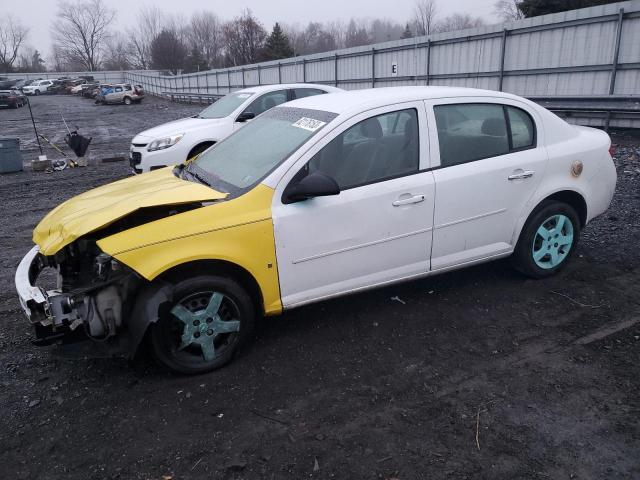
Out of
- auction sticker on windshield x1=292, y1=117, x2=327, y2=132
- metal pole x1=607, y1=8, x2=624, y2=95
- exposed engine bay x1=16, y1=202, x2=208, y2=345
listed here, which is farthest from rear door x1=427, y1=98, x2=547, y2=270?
metal pole x1=607, y1=8, x2=624, y2=95

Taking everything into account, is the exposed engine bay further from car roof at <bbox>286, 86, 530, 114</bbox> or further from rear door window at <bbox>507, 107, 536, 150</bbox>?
rear door window at <bbox>507, 107, 536, 150</bbox>

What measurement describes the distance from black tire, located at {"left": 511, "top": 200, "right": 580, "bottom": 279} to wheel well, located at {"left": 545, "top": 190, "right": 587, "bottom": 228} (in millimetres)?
75

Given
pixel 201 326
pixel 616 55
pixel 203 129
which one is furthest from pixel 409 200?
pixel 616 55

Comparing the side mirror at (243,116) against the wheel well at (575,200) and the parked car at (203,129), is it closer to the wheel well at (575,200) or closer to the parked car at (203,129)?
the parked car at (203,129)

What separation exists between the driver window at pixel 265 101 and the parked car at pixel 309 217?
16.4 feet

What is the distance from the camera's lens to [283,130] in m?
3.97

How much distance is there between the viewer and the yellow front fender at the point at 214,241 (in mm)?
3023

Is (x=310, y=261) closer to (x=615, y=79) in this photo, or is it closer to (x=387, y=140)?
(x=387, y=140)

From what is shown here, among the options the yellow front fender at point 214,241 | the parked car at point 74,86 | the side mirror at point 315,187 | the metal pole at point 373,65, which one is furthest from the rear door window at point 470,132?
the parked car at point 74,86

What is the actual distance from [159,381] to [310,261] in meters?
1.28

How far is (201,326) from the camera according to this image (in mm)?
3275

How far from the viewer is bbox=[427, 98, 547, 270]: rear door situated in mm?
3896

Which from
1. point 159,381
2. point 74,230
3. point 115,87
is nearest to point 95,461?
point 159,381

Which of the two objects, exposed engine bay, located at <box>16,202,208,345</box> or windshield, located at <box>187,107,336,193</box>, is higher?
windshield, located at <box>187,107,336,193</box>
